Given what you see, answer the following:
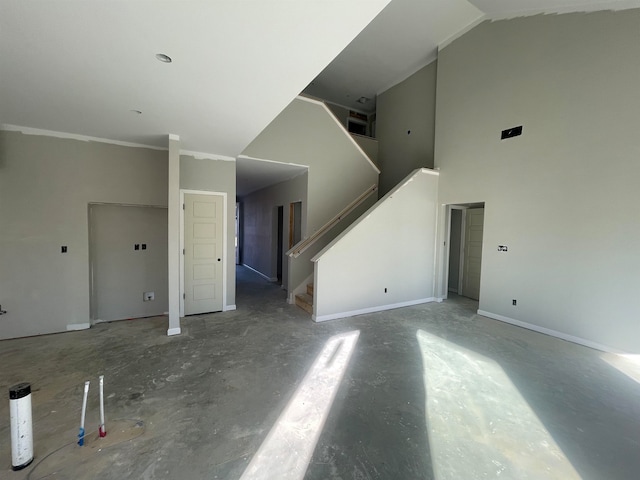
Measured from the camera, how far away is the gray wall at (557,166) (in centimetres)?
347

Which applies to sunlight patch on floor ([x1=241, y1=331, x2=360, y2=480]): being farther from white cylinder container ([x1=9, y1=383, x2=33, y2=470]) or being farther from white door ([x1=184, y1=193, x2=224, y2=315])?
white door ([x1=184, y1=193, x2=224, y2=315])

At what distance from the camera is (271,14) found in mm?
1566

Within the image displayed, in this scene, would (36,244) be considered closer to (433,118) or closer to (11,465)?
(11,465)

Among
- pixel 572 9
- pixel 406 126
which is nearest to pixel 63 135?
pixel 406 126

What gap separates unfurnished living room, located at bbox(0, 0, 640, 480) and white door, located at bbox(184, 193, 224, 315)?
1.5 inches

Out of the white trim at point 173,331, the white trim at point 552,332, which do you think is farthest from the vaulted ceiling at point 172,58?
the white trim at point 552,332

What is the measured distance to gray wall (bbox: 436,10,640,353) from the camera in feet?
11.4

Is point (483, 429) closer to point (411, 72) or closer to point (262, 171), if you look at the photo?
point (262, 171)

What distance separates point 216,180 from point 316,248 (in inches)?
98.3

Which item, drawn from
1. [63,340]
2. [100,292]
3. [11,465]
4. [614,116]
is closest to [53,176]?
[100,292]

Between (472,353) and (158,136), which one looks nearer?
(472,353)

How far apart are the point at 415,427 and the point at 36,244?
5.21 m

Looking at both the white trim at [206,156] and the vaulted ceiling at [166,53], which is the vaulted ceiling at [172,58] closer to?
the vaulted ceiling at [166,53]

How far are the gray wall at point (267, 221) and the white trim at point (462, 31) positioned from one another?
426 centimetres
